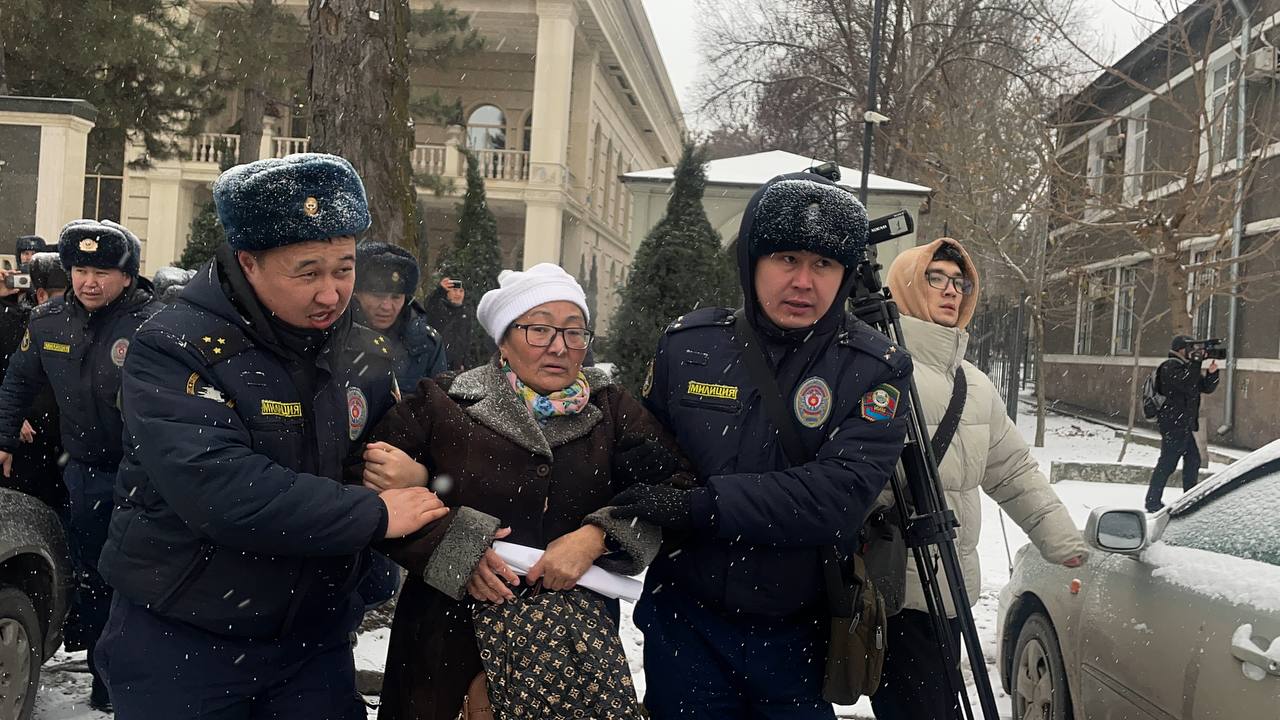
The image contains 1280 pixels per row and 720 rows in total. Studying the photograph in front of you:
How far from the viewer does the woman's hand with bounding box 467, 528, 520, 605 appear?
2.26 meters

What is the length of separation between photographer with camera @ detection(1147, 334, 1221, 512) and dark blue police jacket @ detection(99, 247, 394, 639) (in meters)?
9.86

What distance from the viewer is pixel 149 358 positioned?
6.94 feet

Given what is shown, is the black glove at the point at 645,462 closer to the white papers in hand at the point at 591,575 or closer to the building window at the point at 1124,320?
the white papers in hand at the point at 591,575

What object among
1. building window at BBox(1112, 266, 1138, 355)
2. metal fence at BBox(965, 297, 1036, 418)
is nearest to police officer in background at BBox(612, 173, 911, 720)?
metal fence at BBox(965, 297, 1036, 418)

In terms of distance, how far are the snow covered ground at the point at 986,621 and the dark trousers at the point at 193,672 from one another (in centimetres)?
212

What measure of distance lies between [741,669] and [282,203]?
4.80ft

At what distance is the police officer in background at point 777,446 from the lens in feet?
7.98

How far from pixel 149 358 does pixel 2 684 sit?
7.05 feet

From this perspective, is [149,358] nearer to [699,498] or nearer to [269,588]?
[269,588]

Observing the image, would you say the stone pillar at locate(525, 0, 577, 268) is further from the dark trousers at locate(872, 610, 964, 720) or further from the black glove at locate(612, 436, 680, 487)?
the black glove at locate(612, 436, 680, 487)

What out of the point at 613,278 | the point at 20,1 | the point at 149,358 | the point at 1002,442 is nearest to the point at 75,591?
the point at 149,358

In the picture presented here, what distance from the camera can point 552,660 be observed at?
2.20m

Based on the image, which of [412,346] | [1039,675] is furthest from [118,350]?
[1039,675]

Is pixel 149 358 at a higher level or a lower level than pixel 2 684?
higher
